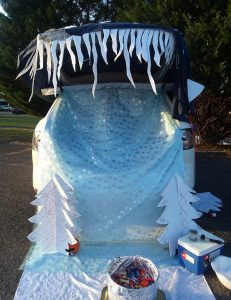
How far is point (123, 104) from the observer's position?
376 cm

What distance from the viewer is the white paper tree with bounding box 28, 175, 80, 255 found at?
279cm

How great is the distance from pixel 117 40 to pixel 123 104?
1331 millimetres

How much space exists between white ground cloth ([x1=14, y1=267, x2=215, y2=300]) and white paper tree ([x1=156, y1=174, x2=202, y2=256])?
0.29 meters

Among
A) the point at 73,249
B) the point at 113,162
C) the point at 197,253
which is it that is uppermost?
the point at 113,162

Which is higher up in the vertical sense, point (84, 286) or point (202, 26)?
point (202, 26)

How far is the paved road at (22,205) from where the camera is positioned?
2512 mm

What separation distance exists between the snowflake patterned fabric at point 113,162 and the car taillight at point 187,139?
7 centimetres

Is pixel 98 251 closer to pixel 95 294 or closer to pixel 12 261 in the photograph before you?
pixel 95 294

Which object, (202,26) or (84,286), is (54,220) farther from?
(202,26)

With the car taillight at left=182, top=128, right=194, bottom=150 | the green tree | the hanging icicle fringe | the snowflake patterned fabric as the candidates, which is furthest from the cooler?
the green tree

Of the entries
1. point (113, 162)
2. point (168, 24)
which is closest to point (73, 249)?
point (113, 162)

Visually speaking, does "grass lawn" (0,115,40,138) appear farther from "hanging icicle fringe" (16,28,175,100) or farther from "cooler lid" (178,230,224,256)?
"cooler lid" (178,230,224,256)

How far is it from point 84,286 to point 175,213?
3.30 feet

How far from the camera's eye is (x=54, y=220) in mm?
2801
